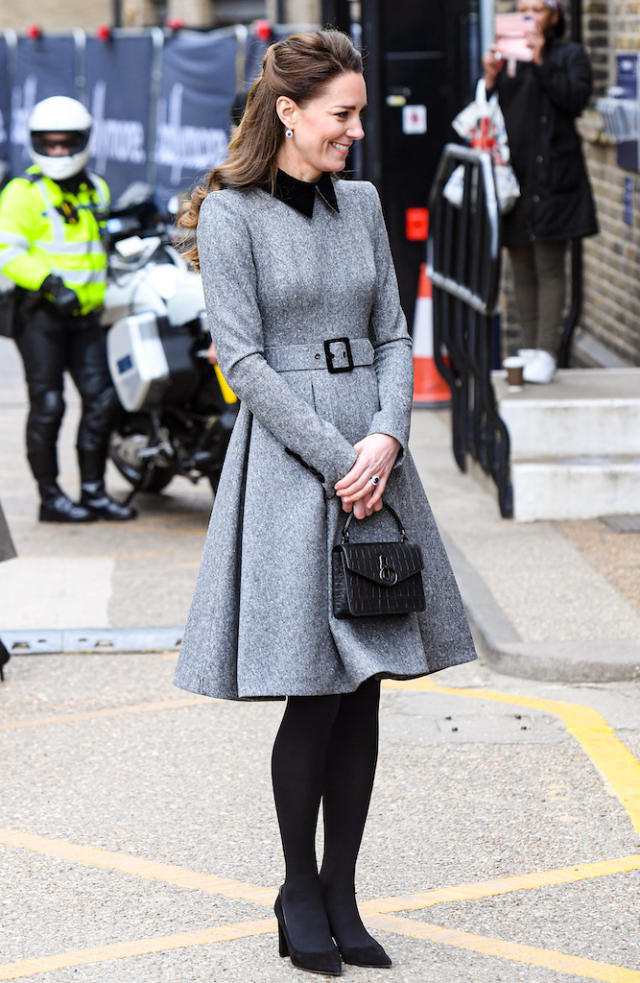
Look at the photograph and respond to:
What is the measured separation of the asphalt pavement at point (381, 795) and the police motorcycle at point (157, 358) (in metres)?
1.09

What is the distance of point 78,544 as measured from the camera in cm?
829

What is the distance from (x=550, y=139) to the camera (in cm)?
888

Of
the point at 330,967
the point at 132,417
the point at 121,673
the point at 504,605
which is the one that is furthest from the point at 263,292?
the point at 132,417

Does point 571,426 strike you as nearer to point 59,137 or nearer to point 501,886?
point 59,137

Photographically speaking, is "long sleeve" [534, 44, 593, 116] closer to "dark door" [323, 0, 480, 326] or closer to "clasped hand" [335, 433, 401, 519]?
"dark door" [323, 0, 480, 326]

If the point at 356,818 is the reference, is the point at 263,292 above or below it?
above

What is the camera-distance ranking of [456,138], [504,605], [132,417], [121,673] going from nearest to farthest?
[121,673] → [504,605] → [132,417] → [456,138]

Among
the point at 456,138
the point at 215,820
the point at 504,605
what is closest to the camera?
the point at 215,820

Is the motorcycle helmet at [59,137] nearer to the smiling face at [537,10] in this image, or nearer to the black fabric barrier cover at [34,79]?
the smiling face at [537,10]

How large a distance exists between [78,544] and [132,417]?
0.95m

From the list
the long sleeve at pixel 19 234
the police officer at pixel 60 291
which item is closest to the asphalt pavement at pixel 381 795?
the police officer at pixel 60 291

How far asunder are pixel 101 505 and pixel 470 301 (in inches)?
83.2

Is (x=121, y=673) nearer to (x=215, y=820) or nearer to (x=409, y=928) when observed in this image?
(x=215, y=820)

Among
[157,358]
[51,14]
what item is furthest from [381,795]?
[51,14]
